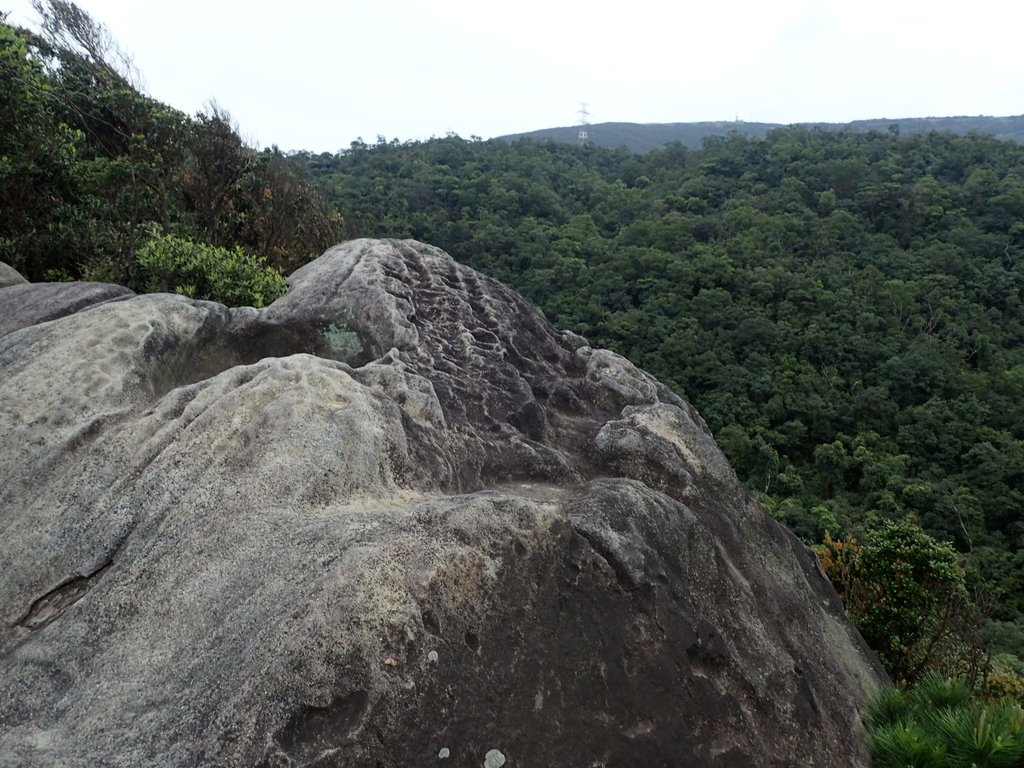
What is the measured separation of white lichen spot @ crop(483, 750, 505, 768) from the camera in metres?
3.29

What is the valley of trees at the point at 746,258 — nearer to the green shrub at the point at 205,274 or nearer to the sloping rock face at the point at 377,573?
the green shrub at the point at 205,274

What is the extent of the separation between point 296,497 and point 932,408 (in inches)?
1351

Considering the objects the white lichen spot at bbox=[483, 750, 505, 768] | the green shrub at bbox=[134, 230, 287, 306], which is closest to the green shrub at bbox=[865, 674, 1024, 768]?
the white lichen spot at bbox=[483, 750, 505, 768]

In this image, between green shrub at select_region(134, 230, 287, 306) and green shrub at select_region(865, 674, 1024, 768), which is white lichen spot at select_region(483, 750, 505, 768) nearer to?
green shrub at select_region(865, 674, 1024, 768)

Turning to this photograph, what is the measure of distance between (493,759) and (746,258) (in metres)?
48.5

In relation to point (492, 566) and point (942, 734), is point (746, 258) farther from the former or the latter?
point (492, 566)

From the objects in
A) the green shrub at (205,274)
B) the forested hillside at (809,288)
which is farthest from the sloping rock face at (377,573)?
the forested hillside at (809,288)

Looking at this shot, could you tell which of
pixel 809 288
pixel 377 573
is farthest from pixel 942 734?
pixel 809 288

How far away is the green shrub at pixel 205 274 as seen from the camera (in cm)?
888

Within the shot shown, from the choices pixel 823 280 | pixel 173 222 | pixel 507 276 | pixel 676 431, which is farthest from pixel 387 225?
pixel 676 431

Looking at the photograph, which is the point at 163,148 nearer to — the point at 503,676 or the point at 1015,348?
the point at 503,676

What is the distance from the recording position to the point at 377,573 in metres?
3.48

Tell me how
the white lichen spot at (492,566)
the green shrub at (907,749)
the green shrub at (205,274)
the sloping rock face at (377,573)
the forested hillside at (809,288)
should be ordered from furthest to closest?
1. the forested hillside at (809,288)
2. the green shrub at (205,274)
3. the green shrub at (907,749)
4. the white lichen spot at (492,566)
5. the sloping rock face at (377,573)

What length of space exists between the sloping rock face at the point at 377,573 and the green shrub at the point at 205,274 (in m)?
2.68
